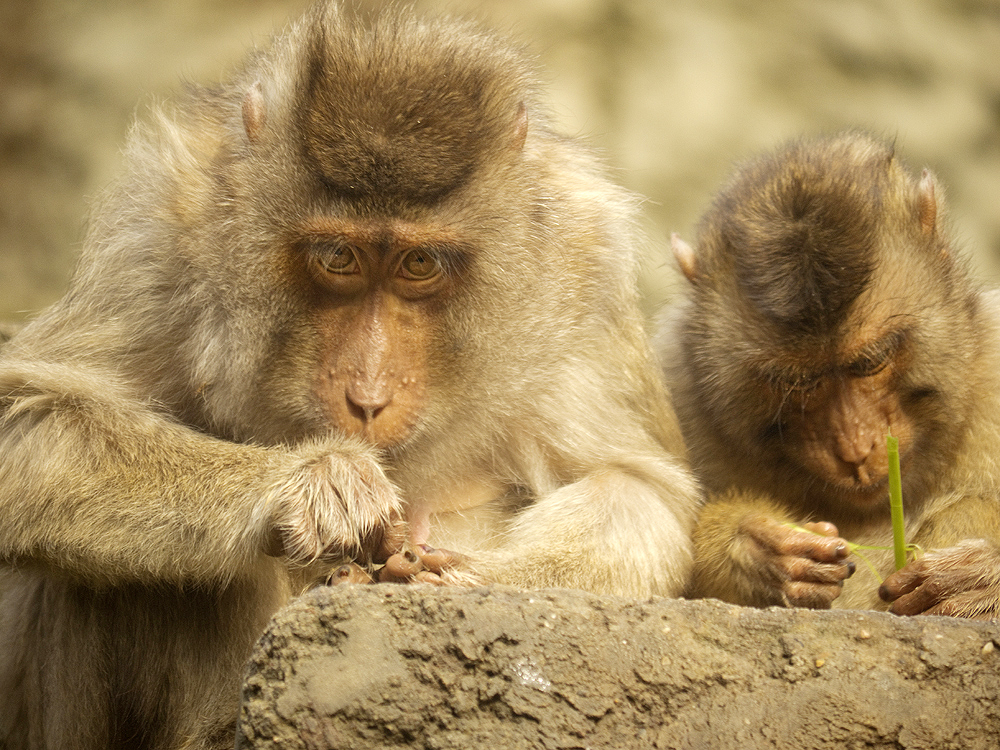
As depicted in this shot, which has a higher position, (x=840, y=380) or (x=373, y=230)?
(x=373, y=230)

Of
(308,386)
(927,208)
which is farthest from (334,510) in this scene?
(927,208)

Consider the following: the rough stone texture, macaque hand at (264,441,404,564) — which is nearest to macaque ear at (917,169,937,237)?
the rough stone texture

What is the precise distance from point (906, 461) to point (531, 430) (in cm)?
124

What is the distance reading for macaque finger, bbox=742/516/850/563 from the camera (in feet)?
11.5

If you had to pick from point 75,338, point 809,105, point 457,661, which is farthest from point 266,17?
point 457,661

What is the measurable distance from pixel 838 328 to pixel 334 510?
180 cm

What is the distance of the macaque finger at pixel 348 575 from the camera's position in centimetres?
287

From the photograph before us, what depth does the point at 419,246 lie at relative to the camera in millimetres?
3320

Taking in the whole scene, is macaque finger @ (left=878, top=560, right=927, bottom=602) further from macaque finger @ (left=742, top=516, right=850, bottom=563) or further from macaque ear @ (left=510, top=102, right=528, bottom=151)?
macaque ear @ (left=510, top=102, right=528, bottom=151)

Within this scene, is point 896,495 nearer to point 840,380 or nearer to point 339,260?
point 840,380

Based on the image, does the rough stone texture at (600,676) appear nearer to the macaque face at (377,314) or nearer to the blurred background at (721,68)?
the macaque face at (377,314)

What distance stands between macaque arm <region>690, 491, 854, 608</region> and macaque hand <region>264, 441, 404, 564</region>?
1.24 meters

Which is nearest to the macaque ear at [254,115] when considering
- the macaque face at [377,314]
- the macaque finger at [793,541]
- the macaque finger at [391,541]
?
the macaque face at [377,314]

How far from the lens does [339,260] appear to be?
3307 millimetres
